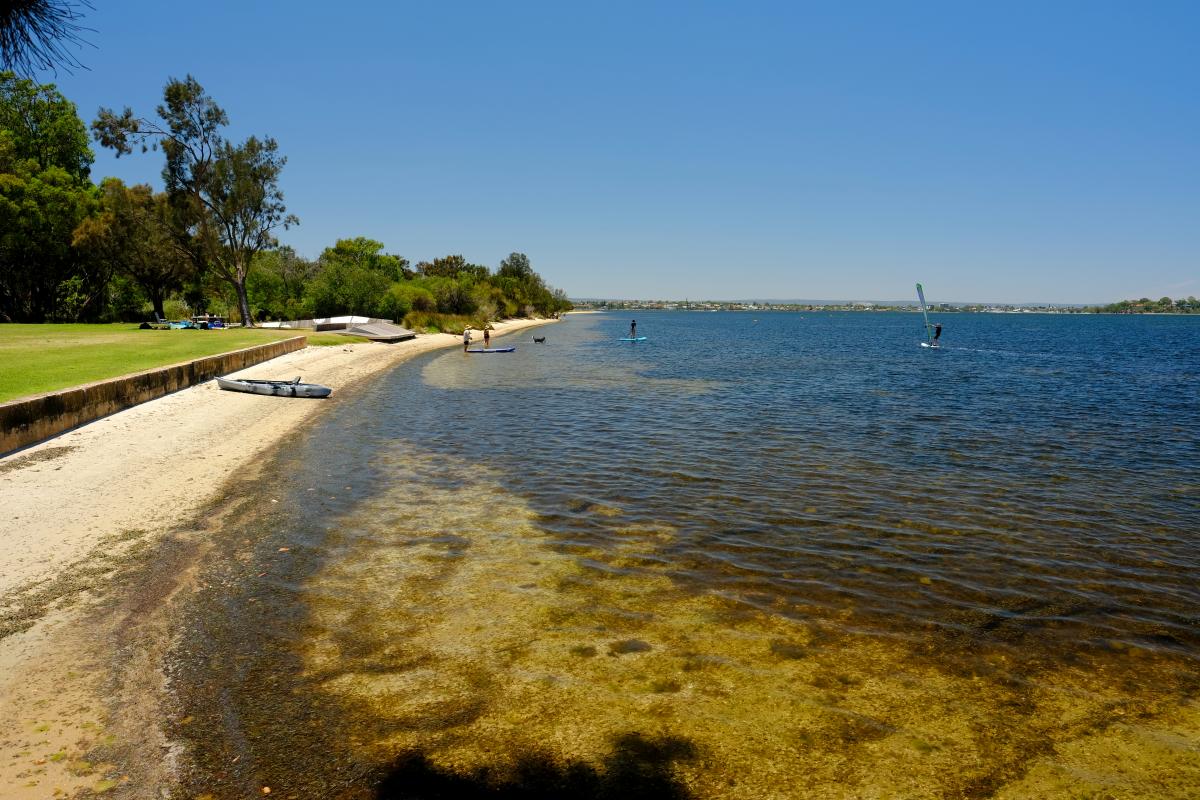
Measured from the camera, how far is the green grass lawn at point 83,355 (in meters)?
18.7

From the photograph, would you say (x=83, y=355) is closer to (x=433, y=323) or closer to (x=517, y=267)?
(x=433, y=323)

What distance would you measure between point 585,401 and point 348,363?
69.8 feet

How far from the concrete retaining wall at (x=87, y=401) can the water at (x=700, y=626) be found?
5.05 meters

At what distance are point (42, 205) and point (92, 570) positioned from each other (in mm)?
62085

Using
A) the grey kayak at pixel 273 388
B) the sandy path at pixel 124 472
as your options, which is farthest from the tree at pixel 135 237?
the sandy path at pixel 124 472

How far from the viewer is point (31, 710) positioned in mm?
5832

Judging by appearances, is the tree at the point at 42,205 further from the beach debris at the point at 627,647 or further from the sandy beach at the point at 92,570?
the beach debris at the point at 627,647

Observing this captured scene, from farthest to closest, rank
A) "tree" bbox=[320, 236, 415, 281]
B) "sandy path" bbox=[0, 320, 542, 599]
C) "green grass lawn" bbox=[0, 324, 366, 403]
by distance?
"tree" bbox=[320, 236, 415, 281] → "green grass lawn" bbox=[0, 324, 366, 403] → "sandy path" bbox=[0, 320, 542, 599]

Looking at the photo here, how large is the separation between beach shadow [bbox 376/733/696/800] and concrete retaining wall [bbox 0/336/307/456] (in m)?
14.0

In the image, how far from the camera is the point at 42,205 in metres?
54.2

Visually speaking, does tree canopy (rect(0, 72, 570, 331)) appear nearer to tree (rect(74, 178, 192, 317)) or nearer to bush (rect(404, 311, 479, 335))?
tree (rect(74, 178, 192, 317))

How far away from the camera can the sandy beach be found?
5430 millimetres

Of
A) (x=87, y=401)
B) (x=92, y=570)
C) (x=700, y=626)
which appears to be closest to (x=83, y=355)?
(x=87, y=401)

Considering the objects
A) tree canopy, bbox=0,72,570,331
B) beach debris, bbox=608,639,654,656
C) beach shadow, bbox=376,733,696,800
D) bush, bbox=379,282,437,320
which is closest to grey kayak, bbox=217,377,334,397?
beach debris, bbox=608,639,654,656
